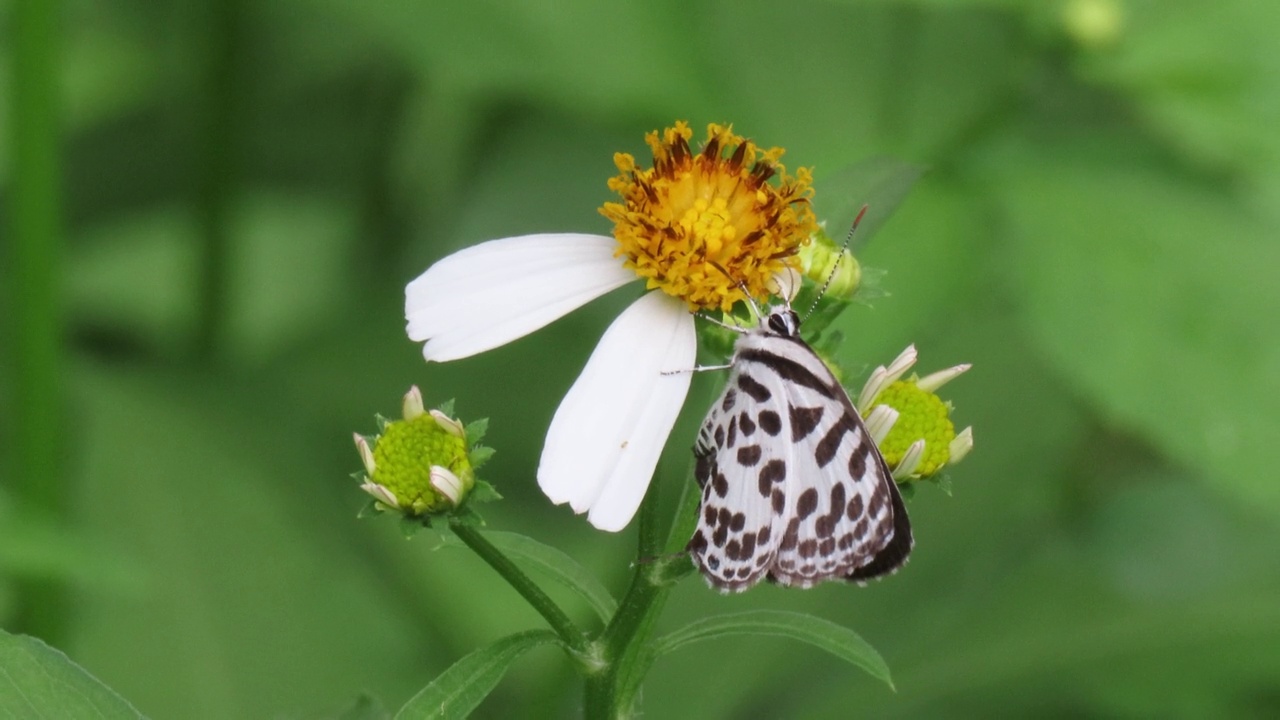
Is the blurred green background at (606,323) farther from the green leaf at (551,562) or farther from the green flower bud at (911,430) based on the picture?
the green leaf at (551,562)

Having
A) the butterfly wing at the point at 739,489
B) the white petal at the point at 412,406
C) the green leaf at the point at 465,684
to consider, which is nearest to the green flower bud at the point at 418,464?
the white petal at the point at 412,406

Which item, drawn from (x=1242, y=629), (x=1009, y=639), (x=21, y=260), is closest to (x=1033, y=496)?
(x=1009, y=639)

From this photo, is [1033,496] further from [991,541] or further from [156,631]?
[156,631]

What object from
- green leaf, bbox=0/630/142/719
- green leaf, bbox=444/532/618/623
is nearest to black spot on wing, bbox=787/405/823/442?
green leaf, bbox=444/532/618/623

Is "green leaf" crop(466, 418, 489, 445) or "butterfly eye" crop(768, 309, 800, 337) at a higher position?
"butterfly eye" crop(768, 309, 800, 337)

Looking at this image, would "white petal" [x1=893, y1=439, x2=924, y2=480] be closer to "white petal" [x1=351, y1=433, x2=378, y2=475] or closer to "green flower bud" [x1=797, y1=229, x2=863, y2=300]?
"green flower bud" [x1=797, y1=229, x2=863, y2=300]

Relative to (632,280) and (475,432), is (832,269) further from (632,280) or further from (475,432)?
(475,432)

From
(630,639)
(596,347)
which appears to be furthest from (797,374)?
(630,639)
